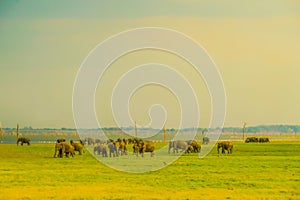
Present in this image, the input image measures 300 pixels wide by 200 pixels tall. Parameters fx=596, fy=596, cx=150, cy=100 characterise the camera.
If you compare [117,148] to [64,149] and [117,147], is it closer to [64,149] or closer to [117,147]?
[117,147]

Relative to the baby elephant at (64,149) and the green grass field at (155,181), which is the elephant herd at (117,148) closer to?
the baby elephant at (64,149)

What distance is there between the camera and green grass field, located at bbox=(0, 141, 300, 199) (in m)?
13.6

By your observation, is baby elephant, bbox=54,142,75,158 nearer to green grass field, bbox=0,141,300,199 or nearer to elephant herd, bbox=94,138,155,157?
elephant herd, bbox=94,138,155,157

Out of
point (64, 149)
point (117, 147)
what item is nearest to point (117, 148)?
point (117, 147)

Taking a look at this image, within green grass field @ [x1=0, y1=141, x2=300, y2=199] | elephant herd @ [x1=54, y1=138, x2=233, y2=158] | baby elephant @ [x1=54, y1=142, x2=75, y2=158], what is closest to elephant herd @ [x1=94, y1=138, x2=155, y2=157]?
elephant herd @ [x1=54, y1=138, x2=233, y2=158]

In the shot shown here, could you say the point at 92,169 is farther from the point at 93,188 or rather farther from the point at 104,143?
the point at 104,143

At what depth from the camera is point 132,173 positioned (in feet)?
57.4

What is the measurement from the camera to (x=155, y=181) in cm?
1562

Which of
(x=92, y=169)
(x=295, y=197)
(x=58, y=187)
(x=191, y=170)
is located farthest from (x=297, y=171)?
(x=58, y=187)

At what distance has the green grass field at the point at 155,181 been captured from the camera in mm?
13638

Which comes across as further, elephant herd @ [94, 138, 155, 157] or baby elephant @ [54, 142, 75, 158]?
elephant herd @ [94, 138, 155, 157]

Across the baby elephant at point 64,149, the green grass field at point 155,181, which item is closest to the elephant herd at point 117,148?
the baby elephant at point 64,149

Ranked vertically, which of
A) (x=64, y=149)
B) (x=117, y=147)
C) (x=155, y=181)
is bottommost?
(x=155, y=181)

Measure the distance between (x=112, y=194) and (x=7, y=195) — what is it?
7.88ft
